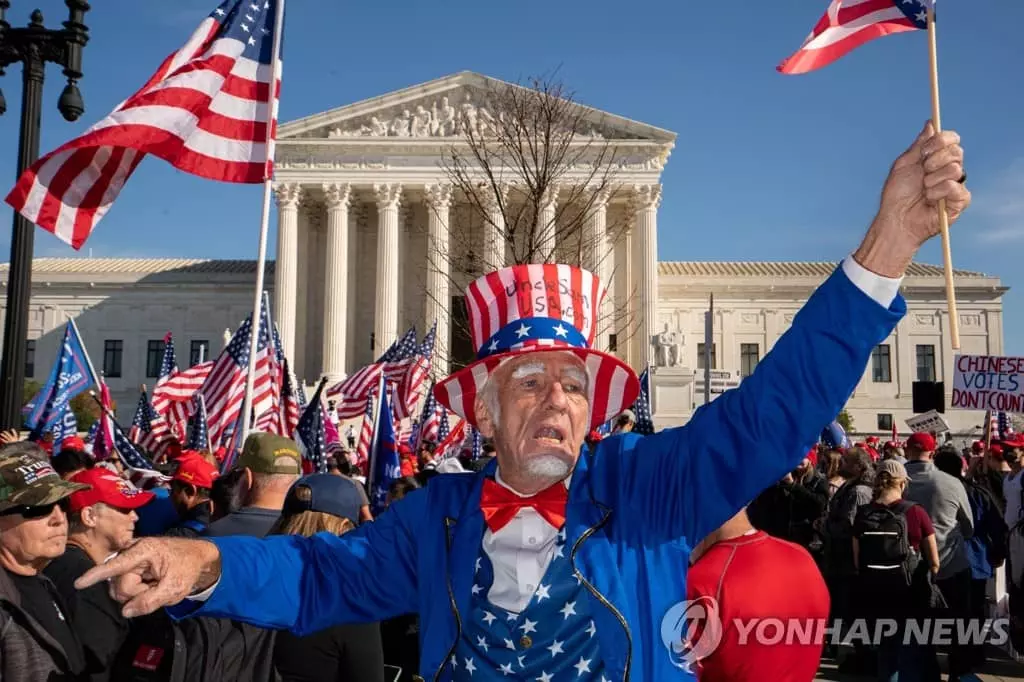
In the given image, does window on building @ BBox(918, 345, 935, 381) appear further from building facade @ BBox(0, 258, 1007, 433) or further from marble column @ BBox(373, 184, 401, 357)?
marble column @ BBox(373, 184, 401, 357)

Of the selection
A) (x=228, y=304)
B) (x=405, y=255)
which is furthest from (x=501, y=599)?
(x=228, y=304)

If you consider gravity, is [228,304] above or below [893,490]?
above

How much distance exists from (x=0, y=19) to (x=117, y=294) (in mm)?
48359

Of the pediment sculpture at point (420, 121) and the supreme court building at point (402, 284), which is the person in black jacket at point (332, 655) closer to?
the supreme court building at point (402, 284)

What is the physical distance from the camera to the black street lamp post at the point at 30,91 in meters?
7.17

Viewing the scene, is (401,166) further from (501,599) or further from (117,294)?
(501,599)

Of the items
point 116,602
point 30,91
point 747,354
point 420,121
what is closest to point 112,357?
point 420,121

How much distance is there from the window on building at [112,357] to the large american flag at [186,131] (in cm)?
4888

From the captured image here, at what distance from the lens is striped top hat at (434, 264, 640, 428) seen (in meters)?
2.44

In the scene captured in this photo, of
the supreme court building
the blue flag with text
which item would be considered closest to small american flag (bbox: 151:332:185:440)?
the blue flag with text

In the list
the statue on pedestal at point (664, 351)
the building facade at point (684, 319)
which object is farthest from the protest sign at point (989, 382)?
the building facade at point (684, 319)

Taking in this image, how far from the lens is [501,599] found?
7.27 feet

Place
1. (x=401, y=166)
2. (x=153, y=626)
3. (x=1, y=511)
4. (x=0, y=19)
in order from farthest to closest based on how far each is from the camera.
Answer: (x=401, y=166) → (x=0, y=19) → (x=1, y=511) → (x=153, y=626)

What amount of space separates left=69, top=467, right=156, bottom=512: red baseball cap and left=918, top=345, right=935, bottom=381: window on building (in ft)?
173
